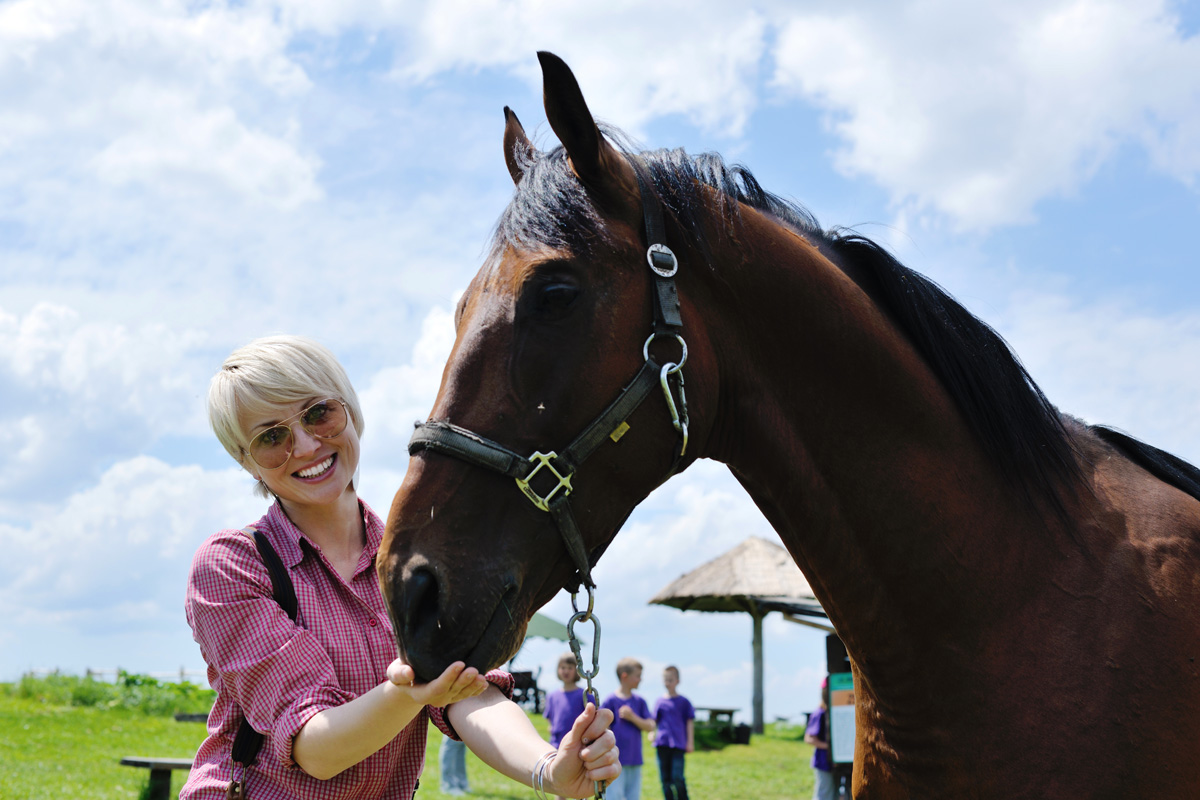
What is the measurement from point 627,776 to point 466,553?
8.92m

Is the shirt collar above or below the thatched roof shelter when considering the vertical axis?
below

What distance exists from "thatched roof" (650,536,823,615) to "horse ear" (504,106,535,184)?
59.8ft

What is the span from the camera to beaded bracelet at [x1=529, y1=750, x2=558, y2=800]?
1.96 meters

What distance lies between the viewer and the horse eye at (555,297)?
2.01 meters

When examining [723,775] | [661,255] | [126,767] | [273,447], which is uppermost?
[661,255]

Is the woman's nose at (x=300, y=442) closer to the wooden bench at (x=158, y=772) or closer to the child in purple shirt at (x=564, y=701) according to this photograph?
the wooden bench at (x=158, y=772)

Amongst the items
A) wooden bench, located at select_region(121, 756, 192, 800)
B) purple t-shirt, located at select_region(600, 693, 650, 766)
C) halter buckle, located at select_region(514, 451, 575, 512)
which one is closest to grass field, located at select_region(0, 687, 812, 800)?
wooden bench, located at select_region(121, 756, 192, 800)

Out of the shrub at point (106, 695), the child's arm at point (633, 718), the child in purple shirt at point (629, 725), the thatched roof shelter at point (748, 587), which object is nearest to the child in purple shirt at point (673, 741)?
the child in purple shirt at point (629, 725)

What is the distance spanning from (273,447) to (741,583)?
20.3 m

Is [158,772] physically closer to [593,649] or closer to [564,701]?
[564,701]

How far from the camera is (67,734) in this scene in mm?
14523

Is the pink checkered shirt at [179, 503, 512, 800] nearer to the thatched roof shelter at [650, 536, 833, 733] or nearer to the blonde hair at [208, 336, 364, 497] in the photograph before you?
the blonde hair at [208, 336, 364, 497]

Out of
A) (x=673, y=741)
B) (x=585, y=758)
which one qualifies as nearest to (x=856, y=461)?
(x=585, y=758)

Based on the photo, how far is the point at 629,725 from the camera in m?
10.4
